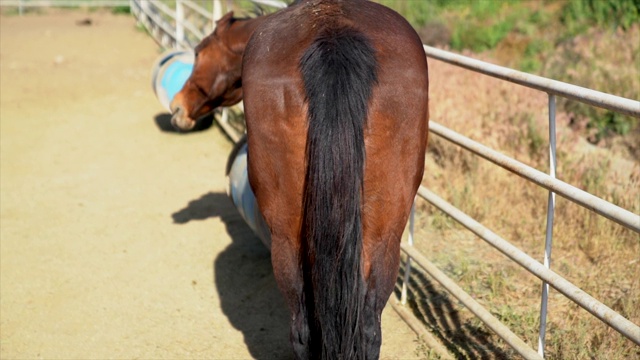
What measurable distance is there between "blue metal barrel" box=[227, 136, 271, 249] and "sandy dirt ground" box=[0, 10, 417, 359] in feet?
1.64

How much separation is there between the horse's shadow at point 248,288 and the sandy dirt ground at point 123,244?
10mm

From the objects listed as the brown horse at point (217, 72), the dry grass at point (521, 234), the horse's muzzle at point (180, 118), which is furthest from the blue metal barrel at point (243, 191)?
the dry grass at point (521, 234)

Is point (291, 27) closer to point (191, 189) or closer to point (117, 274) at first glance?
point (117, 274)

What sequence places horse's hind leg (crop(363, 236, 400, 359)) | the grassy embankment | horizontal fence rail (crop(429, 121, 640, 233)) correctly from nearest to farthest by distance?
horizontal fence rail (crop(429, 121, 640, 233)), horse's hind leg (crop(363, 236, 400, 359)), the grassy embankment

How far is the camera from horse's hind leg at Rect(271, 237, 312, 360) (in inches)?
101

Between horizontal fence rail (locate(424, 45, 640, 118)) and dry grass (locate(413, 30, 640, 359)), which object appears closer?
horizontal fence rail (locate(424, 45, 640, 118))

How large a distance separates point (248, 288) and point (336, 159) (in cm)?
224

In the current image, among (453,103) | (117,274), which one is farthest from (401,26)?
(453,103)

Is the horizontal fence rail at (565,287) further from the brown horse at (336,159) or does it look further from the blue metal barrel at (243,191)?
the blue metal barrel at (243,191)

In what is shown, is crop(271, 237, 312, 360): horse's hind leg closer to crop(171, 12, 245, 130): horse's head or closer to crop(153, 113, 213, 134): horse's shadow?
crop(171, 12, 245, 130): horse's head

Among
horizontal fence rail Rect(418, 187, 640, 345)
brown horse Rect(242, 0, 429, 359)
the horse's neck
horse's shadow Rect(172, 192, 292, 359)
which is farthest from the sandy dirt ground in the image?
the horse's neck

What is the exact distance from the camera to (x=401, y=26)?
2689 mm

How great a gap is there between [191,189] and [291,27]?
3634 mm

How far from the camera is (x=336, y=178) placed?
2.33 meters
